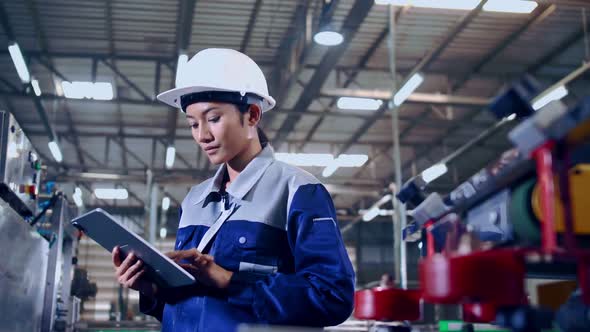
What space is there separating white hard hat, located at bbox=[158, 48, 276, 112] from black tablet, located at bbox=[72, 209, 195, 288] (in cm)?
52

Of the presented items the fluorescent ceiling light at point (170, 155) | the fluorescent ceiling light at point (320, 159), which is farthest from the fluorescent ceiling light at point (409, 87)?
the fluorescent ceiling light at point (170, 155)

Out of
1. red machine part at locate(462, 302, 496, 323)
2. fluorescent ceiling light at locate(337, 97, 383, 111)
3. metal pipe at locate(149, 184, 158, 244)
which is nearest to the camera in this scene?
red machine part at locate(462, 302, 496, 323)

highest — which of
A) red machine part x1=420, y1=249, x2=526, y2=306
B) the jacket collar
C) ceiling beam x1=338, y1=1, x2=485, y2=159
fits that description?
ceiling beam x1=338, y1=1, x2=485, y2=159

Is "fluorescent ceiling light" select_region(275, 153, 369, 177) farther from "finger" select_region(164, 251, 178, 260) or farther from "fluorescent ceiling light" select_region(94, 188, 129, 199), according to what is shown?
"finger" select_region(164, 251, 178, 260)

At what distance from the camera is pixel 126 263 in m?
1.89

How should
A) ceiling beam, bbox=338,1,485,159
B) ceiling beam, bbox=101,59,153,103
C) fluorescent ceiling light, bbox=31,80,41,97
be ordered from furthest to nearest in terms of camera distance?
ceiling beam, bbox=101,59,153,103
fluorescent ceiling light, bbox=31,80,41,97
ceiling beam, bbox=338,1,485,159

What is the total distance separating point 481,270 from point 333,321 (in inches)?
31.2

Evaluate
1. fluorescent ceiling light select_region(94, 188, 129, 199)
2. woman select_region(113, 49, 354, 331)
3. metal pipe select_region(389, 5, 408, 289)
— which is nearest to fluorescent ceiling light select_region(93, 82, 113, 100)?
metal pipe select_region(389, 5, 408, 289)

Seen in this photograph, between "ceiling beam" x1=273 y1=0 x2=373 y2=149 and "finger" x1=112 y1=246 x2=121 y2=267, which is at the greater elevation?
"ceiling beam" x1=273 y1=0 x2=373 y2=149

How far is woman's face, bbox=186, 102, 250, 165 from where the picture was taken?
6.68 feet

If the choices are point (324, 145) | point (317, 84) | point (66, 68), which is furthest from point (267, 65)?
point (324, 145)

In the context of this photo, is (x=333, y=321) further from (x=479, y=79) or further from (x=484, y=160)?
(x=484, y=160)

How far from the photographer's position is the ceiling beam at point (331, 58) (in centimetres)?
732

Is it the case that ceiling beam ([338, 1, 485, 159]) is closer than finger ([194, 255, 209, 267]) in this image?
No
